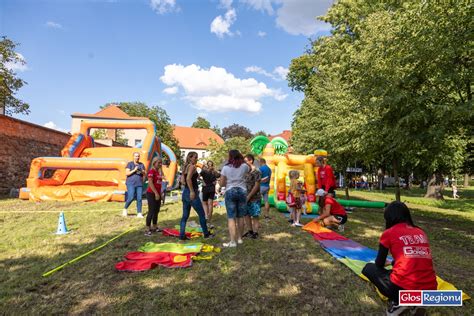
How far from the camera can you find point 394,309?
3133mm

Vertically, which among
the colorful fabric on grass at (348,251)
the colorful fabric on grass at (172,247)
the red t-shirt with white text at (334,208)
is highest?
the red t-shirt with white text at (334,208)

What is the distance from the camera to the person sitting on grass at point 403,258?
300 cm

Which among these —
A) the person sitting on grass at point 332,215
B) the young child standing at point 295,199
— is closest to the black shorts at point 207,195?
the young child standing at point 295,199

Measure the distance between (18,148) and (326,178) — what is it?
14677 millimetres

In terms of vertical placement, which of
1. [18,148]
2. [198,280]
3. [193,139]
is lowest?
[198,280]

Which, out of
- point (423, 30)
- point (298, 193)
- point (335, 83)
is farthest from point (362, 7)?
point (298, 193)

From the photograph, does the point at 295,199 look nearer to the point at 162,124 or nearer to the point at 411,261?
the point at 411,261

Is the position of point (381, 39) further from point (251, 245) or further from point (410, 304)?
point (410, 304)

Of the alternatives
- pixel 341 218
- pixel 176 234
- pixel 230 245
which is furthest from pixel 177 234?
pixel 341 218

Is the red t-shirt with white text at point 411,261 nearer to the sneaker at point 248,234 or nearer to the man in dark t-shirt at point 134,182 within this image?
the sneaker at point 248,234

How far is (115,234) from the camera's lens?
21.6ft

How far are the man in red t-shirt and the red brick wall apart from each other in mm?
14078

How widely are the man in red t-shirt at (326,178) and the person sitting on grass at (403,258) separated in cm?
490

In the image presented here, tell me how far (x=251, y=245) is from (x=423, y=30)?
20.2 ft
